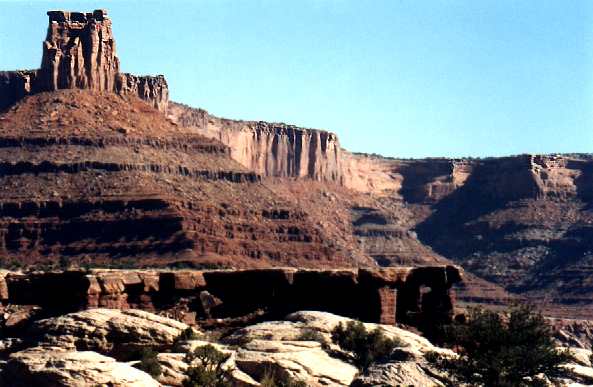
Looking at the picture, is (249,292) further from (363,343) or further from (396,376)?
(396,376)

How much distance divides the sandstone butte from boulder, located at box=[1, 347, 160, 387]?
6787 cm

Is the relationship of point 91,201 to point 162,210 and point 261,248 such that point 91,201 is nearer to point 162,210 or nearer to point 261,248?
point 162,210

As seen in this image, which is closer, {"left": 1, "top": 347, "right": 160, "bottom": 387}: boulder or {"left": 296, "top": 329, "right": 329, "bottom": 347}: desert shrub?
{"left": 1, "top": 347, "right": 160, "bottom": 387}: boulder

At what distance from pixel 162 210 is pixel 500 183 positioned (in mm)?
72536

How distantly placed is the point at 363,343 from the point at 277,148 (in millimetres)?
151061

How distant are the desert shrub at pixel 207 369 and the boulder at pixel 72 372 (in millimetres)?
1104

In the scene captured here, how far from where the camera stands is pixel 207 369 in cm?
3734

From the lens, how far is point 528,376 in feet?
135

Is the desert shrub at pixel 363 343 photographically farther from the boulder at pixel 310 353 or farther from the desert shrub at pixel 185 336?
the desert shrub at pixel 185 336

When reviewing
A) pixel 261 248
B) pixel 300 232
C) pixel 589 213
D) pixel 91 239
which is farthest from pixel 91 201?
pixel 589 213

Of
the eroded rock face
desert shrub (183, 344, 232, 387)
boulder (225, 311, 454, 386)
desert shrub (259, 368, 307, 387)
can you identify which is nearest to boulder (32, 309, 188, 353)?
boulder (225, 311, 454, 386)

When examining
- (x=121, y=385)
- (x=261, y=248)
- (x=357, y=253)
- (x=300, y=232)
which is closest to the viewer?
(x=121, y=385)

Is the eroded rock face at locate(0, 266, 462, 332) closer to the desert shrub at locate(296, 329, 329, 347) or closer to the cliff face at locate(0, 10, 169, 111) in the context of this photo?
the desert shrub at locate(296, 329, 329, 347)

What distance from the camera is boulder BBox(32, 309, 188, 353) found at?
41.5 metres
